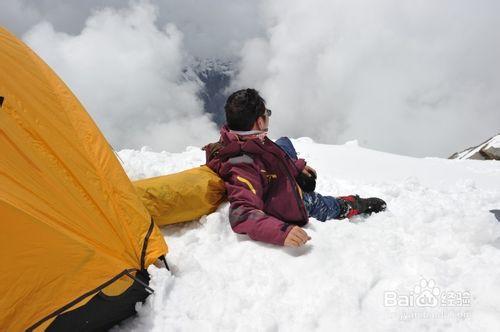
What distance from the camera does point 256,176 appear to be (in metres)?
3.98

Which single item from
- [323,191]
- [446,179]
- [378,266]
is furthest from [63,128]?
[446,179]

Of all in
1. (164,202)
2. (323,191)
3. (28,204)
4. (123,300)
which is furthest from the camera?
(323,191)

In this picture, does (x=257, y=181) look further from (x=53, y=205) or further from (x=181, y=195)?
(x=53, y=205)

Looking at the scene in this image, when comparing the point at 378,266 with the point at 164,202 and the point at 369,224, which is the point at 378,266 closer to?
the point at 369,224

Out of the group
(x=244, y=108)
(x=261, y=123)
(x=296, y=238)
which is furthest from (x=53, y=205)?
(x=261, y=123)

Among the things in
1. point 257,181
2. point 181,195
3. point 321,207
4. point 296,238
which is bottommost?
point 296,238

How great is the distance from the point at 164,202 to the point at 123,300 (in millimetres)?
1504

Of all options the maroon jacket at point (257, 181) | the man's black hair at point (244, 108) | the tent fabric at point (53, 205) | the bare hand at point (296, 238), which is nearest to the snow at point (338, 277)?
the bare hand at point (296, 238)

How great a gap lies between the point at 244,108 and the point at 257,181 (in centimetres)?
83

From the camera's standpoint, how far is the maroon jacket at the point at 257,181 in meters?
3.77

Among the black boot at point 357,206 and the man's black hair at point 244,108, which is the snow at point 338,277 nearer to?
the black boot at point 357,206

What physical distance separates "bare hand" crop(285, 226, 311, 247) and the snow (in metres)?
0.11

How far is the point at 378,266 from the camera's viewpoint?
117 inches

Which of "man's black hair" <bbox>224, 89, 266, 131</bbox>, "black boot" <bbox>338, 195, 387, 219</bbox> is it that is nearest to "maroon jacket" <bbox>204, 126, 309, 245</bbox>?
"man's black hair" <bbox>224, 89, 266, 131</bbox>
